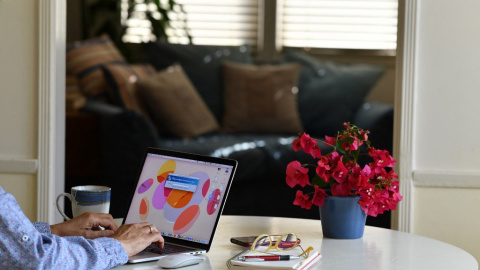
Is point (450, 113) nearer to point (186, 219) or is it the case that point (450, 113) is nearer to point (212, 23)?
point (186, 219)

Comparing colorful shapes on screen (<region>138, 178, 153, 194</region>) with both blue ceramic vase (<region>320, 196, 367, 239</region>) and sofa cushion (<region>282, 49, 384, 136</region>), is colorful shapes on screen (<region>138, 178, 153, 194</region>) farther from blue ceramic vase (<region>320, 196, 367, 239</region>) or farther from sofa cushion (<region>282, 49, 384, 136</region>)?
sofa cushion (<region>282, 49, 384, 136</region>)

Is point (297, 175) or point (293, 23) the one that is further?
point (293, 23)

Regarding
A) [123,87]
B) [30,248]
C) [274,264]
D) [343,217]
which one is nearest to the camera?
[30,248]

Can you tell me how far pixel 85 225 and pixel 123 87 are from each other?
249 centimetres

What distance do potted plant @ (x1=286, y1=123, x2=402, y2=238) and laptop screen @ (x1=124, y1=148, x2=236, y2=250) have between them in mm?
231

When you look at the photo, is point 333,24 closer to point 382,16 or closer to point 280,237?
point 382,16

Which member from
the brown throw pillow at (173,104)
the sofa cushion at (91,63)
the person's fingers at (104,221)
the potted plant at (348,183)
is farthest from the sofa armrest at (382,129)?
the person's fingers at (104,221)

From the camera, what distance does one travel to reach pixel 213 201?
1.75m

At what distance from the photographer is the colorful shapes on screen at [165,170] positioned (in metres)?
1.83

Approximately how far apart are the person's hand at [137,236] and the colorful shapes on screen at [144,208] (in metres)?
0.12

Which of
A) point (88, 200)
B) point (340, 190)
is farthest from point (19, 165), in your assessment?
point (340, 190)

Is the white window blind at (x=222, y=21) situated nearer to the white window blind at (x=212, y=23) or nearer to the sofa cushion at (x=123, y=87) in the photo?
the white window blind at (x=212, y=23)

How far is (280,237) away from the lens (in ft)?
5.56

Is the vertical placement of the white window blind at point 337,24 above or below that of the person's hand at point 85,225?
above
